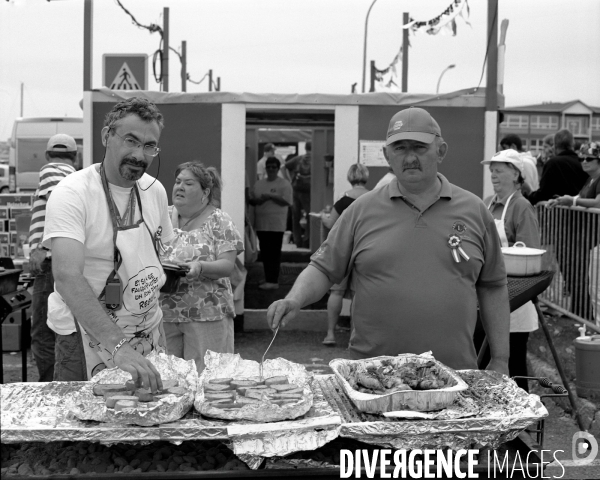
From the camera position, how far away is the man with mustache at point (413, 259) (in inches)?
129

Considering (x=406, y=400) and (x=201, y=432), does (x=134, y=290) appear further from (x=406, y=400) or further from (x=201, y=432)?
(x=406, y=400)

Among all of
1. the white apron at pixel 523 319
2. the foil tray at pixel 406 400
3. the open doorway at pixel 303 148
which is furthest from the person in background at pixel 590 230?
the foil tray at pixel 406 400

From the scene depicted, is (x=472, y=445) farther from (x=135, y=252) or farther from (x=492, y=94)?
(x=492, y=94)

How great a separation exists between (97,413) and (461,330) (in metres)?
1.55

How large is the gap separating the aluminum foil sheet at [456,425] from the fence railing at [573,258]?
4731 mm

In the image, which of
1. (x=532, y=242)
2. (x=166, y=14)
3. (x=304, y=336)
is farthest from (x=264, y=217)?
(x=532, y=242)

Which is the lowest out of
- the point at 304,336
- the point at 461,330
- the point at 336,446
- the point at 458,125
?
the point at 304,336

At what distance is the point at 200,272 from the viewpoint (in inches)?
199

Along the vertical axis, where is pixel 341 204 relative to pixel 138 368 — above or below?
above

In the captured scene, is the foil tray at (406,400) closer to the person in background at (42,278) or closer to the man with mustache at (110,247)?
the man with mustache at (110,247)

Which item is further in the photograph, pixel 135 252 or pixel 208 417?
pixel 135 252

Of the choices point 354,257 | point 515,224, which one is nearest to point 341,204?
point 515,224

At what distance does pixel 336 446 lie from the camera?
2.81 m

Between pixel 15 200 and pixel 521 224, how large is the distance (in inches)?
288
